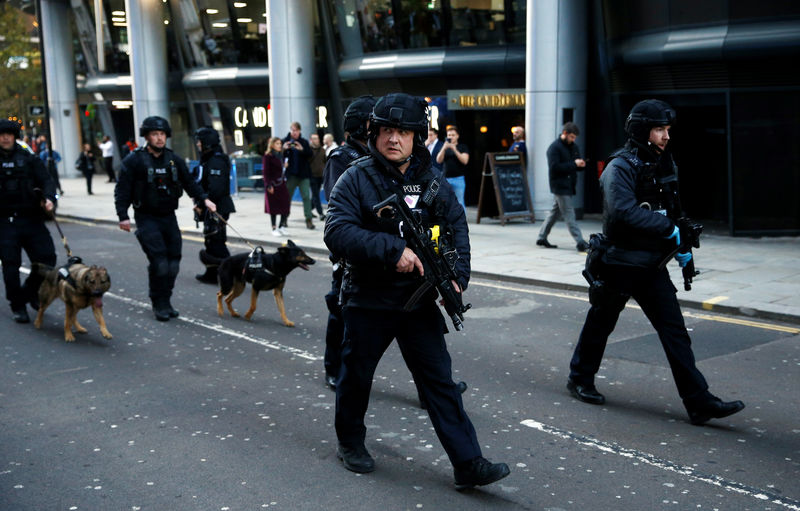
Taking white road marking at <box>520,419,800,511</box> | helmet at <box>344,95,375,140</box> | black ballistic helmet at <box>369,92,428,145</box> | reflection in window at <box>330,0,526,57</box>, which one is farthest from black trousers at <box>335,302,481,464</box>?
reflection in window at <box>330,0,526,57</box>

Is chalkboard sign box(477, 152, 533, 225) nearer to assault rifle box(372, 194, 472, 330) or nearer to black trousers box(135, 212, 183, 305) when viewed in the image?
black trousers box(135, 212, 183, 305)

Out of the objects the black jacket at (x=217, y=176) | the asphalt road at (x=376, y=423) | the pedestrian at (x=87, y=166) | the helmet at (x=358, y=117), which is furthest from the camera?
the pedestrian at (x=87, y=166)

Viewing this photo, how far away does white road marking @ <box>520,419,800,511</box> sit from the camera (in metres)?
4.45

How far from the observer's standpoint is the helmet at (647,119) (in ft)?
18.4

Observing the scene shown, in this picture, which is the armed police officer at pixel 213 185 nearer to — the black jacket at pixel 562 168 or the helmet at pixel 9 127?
the helmet at pixel 9 127

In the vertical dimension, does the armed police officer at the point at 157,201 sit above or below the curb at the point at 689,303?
above

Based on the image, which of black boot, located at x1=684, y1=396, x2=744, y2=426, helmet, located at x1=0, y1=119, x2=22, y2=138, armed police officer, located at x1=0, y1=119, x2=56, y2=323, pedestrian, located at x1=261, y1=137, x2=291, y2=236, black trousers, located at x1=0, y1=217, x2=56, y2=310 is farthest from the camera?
pedestrian, located at x1=261, y1=137, x2=291, y2=236

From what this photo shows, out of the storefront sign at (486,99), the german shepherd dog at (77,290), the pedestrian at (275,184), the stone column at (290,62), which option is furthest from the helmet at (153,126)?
the stone column at (290,62)

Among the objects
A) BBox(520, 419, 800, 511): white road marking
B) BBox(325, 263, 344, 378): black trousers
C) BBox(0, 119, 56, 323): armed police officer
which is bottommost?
BBox(520, 419, 800, 511): white road marking

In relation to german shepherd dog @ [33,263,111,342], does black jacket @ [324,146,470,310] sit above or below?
above

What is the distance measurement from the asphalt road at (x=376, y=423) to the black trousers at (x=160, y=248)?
0.37m

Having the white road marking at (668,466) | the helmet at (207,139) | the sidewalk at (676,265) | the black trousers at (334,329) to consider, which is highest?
the helmet at (207,139)

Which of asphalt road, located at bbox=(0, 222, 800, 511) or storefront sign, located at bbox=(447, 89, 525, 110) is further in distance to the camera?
storefront sign, located at bbox=(447, 89, 525, 110)

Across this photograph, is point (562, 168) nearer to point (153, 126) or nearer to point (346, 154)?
point (153, 126)
